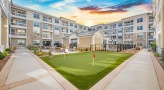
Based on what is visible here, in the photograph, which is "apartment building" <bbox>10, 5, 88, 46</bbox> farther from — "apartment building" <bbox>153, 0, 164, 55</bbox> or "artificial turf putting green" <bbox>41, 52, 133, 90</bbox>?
"artificial turf putting green" <bbox>41, 52, 133, 90</bbox>

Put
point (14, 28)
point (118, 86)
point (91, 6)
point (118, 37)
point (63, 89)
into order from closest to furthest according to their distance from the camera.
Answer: point (63, 89) → point (118, 86) → point (91, 6) → point (14, 28) → point (118, 37)

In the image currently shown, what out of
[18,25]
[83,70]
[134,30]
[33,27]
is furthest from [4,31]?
[134,30]

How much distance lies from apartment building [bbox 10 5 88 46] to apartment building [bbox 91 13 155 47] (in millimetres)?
21838

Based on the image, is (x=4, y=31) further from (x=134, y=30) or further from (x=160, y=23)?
(x=134, y=30)

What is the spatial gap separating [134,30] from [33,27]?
41.5 meters

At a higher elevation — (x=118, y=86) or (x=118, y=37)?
(x=118, y=37)

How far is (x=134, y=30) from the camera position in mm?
47875

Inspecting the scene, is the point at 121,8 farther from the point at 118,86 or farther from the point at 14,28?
the point at 14,28

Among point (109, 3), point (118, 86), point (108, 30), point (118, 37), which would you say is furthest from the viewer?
point (108, 30)

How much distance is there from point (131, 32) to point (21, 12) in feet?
148

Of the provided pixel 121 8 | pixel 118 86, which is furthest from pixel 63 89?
pixel 121 8

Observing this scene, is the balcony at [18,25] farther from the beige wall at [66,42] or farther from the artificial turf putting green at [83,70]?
the artificial turf putting green at [83,70]

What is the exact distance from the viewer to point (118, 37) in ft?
184

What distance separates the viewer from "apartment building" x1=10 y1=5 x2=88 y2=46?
34.6 meters
